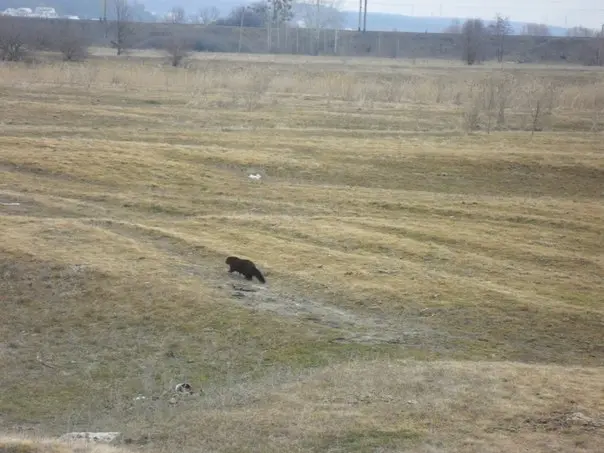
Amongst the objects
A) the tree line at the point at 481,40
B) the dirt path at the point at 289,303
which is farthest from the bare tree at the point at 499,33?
the dirt path at the point at 289,303

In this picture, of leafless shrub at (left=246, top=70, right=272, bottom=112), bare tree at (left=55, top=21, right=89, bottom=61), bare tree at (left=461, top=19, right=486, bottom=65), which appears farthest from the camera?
bare tree at (left=461, top=19, right=486, bottom=65)

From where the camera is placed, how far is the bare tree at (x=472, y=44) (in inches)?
3076

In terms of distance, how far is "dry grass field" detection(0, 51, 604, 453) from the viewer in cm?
Result: 995

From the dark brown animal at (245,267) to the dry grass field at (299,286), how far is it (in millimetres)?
243

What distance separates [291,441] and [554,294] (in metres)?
8.72

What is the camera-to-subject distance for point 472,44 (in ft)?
258

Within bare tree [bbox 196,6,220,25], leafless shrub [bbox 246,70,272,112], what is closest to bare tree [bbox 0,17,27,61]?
leafless shrub [bbox 246,70,272,112]

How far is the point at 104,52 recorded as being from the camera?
74875mm

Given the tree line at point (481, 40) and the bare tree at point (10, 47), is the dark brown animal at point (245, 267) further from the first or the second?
the tree line at point (481, 40)

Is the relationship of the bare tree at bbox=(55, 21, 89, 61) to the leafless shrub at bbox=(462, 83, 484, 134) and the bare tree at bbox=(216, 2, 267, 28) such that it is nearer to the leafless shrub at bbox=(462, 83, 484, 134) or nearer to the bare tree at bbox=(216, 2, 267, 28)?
the leafless shrub at bbox=(462, 83, 484, 134)

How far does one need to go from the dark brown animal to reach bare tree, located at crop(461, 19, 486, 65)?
66.9 meters

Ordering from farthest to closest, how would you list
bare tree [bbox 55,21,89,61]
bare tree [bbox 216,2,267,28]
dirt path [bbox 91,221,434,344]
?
bare tree [bbox 216,2,267,28]
bare tree [bbox 55,21,89,61]
dirt path [bbox 91,221,434,344]

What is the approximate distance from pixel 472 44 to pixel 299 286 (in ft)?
224

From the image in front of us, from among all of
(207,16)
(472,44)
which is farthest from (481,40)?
(207,16)
